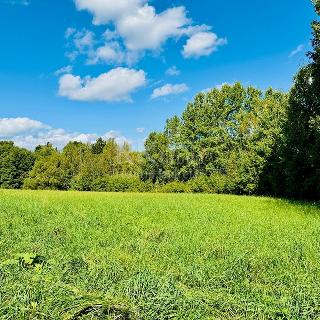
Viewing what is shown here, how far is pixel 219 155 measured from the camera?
6131cm

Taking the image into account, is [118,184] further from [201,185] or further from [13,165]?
[13,165]

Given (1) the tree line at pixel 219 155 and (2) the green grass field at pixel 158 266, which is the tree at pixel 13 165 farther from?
(2) the green grass field at pixel 158 266

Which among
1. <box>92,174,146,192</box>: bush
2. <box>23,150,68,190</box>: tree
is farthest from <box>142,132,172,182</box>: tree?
<box>23,150,68,190</box>: tree

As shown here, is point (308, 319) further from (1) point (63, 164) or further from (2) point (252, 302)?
(1) point (63, 164)

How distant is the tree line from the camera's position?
32.4 m

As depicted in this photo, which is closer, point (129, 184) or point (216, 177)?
point (216, 177)

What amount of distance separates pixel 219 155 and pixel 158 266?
5352 cm

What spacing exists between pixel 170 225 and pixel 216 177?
35749mm

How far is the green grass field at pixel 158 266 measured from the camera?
5.48 meters

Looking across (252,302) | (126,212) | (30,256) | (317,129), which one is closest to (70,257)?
(30,256)

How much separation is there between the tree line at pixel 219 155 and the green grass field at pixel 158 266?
1364cm

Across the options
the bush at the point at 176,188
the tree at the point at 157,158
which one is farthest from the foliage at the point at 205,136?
the bush at the point at 176,188

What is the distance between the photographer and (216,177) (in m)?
50.0

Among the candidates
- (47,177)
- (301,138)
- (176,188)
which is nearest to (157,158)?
(176,188)
